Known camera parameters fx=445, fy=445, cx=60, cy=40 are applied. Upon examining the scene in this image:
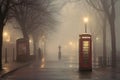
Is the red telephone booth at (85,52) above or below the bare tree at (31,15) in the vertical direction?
below

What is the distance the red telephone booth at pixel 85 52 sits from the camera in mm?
37094

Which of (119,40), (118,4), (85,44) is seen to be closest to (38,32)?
(118,4)

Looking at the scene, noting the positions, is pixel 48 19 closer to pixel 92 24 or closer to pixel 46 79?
pixel 92 24

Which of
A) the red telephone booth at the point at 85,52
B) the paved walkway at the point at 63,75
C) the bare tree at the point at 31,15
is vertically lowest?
the paved walkway at the point at 63,75

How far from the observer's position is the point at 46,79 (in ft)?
89.4

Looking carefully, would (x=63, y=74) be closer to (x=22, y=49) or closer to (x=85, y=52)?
(x=85, y=52)

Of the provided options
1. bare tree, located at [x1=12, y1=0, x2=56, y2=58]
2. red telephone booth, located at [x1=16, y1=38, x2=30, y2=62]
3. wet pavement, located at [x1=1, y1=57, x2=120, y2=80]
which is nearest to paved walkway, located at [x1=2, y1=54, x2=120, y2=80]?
wet pavement, located at [x1=1, y1=57, x2=120, y2=80]

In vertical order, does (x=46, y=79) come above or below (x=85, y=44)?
below

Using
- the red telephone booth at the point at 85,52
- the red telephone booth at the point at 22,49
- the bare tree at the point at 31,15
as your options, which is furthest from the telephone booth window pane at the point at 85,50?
the bare tree at the point at 31,15

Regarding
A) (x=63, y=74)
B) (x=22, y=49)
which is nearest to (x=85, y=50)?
(x=63, y=74)

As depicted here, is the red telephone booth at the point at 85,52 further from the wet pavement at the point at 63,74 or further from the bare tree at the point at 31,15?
the bare tree at the point at 31,15

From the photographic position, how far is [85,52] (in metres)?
37.7

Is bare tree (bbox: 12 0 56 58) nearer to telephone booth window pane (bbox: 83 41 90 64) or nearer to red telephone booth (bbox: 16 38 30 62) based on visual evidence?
red telephone booth (bbox: 16 38 30 62)

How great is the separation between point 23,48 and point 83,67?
20926mm
